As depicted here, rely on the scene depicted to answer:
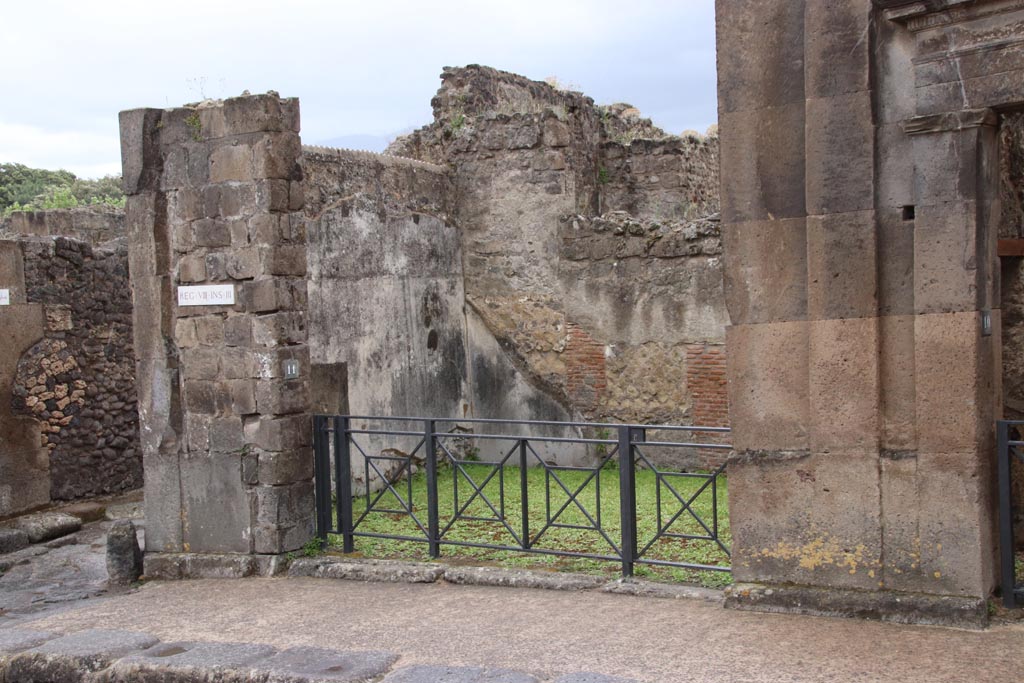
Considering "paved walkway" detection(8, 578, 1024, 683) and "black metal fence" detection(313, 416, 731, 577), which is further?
"black metal fence" detection(313, 416, 731, 577)

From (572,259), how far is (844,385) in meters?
6.69

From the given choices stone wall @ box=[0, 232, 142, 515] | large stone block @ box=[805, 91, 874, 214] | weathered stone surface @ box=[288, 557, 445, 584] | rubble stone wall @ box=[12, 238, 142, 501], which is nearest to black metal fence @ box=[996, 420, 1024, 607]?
large stone block @ box=[805, 91, 874, 214]

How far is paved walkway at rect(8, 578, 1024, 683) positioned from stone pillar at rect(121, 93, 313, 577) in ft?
1.74

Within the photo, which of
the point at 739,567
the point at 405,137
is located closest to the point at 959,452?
the point at 739,567

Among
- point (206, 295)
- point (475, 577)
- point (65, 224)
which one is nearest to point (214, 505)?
point (206, 295)

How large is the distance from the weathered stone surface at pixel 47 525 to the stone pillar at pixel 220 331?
213 cm

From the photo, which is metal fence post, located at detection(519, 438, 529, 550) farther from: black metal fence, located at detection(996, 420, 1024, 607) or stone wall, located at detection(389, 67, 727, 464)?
stone wall, located at detection(389, 67, 727, 464)

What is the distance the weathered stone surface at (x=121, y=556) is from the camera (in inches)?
306

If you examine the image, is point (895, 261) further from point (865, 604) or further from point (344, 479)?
point (344, 479)

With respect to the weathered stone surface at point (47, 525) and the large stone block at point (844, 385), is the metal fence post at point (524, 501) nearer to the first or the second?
the large stone block at point (844, 385)

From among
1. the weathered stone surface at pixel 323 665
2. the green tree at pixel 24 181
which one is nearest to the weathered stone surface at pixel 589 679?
the weathered stone surface at pixel 323 665

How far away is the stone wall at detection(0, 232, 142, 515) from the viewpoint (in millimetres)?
10398

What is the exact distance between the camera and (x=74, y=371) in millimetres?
11070

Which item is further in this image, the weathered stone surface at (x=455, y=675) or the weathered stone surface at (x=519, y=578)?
the weathered stone surface at (x=519, y=578)
